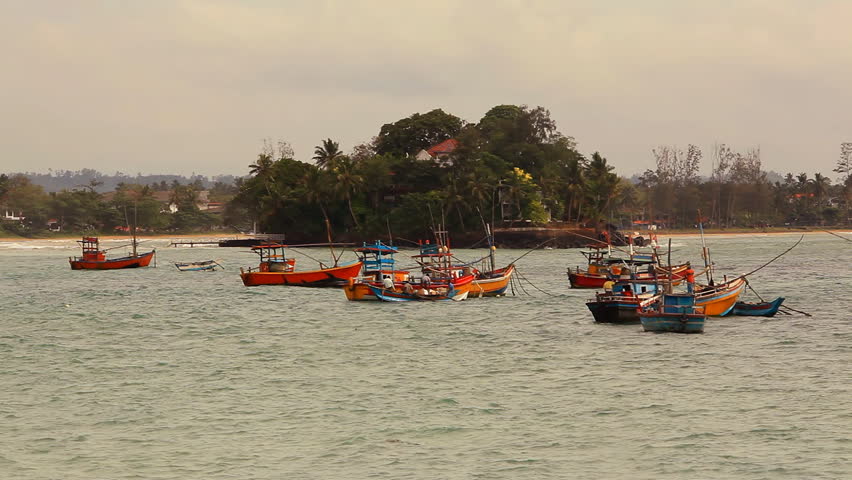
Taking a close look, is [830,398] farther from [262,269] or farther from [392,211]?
[392,211]

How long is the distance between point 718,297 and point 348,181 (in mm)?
99495

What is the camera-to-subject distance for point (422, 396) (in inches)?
1108

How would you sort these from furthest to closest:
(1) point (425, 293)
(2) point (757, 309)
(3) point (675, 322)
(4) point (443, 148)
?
(4) point (443, 148), (1) point (425, 293), (2) point (757, 309), (3) point (675, 322)

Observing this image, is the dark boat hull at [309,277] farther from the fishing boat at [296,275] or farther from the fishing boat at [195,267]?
the fishing boat at [195,267]

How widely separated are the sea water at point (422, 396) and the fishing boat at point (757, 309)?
0.81 meters

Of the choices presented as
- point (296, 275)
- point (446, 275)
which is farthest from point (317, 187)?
point (446, 275)

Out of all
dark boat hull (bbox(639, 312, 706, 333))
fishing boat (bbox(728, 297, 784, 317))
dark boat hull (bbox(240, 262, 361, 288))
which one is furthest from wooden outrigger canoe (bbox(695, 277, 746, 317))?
dark boat hull (bbox(240, 262, 361, 288))

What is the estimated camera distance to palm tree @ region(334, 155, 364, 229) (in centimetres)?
13925

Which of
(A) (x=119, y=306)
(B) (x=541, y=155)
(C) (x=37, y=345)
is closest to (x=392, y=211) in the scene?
(B) (x=541, y=155)

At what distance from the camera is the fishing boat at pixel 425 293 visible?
55812 mm

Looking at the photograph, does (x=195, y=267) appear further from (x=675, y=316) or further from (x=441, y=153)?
(x=675, y=316)

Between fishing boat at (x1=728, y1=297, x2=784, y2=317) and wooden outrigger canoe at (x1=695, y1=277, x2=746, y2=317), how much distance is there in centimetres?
55

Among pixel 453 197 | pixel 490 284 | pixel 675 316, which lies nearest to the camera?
pixel 675 316

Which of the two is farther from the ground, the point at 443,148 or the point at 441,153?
the point at 443,148
